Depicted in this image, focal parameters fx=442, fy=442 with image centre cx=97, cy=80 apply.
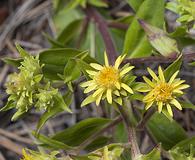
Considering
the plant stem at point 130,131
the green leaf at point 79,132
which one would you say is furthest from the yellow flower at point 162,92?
the green leaf at point 79,132

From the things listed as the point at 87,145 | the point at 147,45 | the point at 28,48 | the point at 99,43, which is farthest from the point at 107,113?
the point at 28,48

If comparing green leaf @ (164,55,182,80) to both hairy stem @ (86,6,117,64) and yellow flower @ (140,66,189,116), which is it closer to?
yellow flower @ (140,66,189,116)

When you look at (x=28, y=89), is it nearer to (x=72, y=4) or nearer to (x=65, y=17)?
(x=72, y=4)

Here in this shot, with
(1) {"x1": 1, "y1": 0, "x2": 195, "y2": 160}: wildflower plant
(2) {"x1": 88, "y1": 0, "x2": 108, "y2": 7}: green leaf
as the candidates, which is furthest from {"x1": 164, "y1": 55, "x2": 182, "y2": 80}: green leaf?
(2) {"x1": 88, "y1": 0, "x2": 108, "y2": 7}: green leaf

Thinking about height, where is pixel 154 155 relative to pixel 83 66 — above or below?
below

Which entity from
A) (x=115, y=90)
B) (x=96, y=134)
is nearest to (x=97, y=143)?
(x=96, y=134)

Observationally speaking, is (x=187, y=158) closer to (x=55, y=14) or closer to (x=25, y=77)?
(x=25, y=77)

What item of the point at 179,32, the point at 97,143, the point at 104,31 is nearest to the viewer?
the point at 179,32
